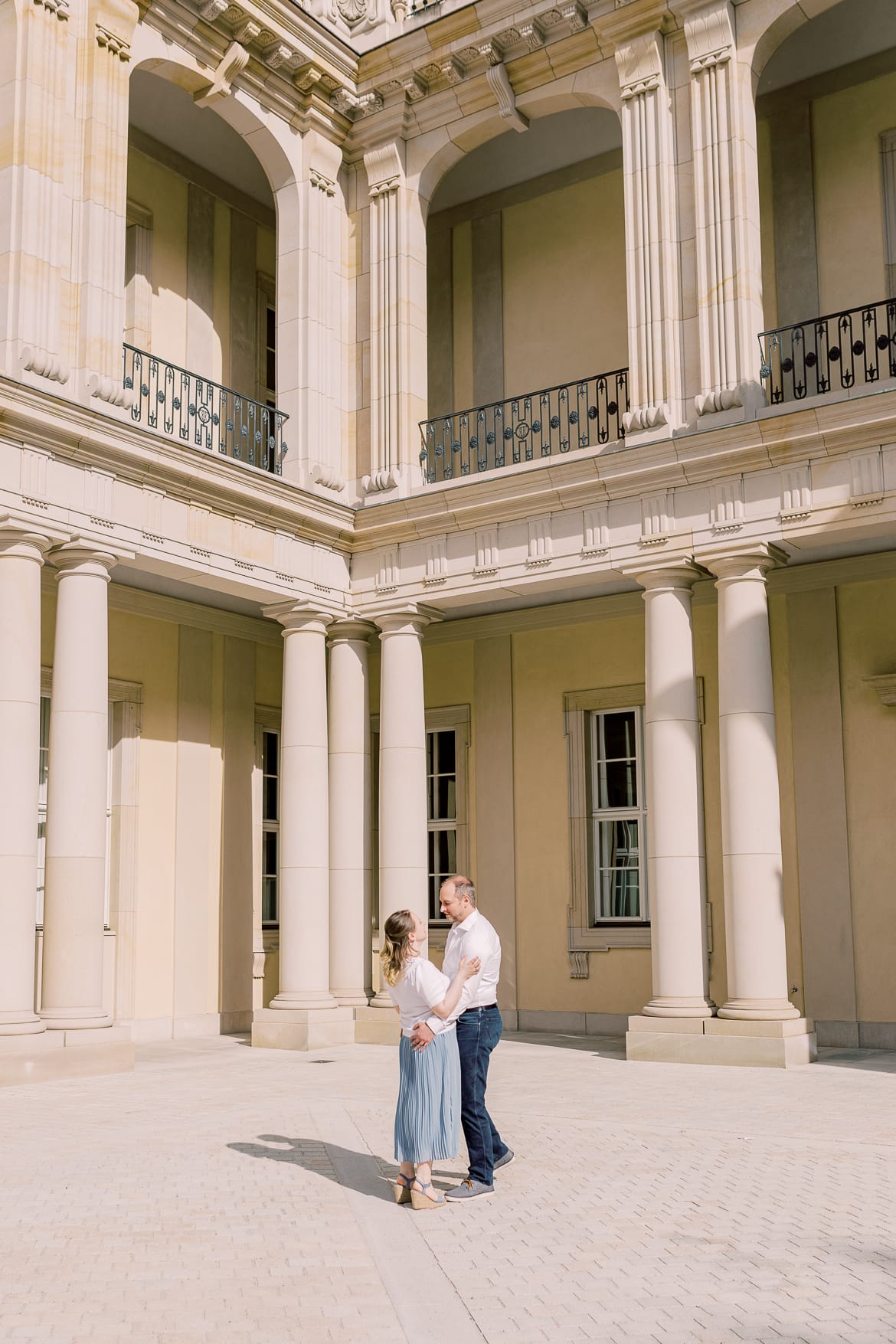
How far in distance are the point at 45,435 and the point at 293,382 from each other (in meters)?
4.22

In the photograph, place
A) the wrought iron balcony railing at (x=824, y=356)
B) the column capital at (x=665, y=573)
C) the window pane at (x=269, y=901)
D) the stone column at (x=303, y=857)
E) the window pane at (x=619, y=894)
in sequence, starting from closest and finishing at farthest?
the column capital at (x=665, y=573), the wrought iron balcony railing at (x=824, y=356), the stone column at (x=303, y=857), the window pane at (x=619, y=894), the window pane at (x=269, y=901)

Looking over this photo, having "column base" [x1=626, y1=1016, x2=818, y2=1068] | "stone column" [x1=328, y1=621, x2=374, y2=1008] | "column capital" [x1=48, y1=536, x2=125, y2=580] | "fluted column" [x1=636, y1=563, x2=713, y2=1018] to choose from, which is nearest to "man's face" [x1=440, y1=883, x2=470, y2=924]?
"column base" [x1=626, y1=1016, x2=818, y2=1068]

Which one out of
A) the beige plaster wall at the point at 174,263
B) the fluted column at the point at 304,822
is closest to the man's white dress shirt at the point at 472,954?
the fluted column at the point at 304,822

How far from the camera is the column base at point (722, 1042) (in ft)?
40.3

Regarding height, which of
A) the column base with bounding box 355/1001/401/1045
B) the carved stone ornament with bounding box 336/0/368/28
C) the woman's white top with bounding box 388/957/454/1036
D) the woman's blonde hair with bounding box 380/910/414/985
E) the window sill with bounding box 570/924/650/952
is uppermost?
the carved stone ornament with bounding box 336/0/368/28

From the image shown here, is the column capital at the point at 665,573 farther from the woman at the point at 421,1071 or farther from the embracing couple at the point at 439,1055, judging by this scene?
the woman at the point at 421,1071

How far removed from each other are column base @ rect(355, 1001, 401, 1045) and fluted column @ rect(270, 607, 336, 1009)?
1.30ft

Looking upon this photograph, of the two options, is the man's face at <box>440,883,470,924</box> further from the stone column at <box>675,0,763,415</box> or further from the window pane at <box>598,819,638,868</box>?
the window pane at <box>598,819,638,868</box>

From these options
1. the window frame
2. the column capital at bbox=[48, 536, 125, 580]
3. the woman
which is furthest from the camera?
the window frame

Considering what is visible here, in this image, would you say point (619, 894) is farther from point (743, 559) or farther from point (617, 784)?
point (743, 559)

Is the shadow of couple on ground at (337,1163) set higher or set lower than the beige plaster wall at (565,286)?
lower

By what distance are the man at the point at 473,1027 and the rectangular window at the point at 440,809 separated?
36.2 feet

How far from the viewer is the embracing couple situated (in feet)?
21.5

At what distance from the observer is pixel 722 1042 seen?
12570 mm
